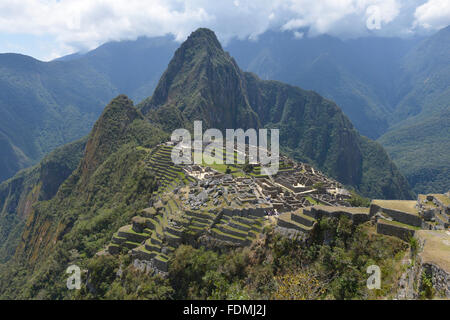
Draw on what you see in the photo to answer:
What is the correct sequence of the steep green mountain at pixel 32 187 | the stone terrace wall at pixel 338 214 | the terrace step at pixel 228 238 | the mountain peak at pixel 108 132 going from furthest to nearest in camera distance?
the steep green mountain at pixel 32 187 → the mountain peak at pixel 108 132 → the terrace step at pixel 228 238 → the stone terrace wall at pixel 338 214

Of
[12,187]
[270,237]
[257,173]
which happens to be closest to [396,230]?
[270,237]

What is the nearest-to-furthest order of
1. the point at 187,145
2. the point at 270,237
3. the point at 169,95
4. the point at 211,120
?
the point at 270,237 → the point at 187,145 → the point at 211,120 → the point at 169,95

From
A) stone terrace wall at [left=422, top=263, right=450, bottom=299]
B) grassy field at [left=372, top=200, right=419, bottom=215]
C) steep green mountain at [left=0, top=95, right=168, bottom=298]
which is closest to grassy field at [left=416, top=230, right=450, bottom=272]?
stone terrace wall at [left=422, top=263, right=450, bottom=299]

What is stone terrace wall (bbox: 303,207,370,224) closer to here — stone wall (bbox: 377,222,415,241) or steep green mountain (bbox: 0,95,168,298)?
stone wall (bbox: 377,222,415,241)

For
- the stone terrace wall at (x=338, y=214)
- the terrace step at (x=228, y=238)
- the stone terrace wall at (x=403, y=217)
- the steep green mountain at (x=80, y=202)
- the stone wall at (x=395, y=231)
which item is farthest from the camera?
the steep green mountain at (x=80, y=202)

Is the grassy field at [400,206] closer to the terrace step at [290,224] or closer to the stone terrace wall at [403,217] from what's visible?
the stone terrace wall at [403,217]

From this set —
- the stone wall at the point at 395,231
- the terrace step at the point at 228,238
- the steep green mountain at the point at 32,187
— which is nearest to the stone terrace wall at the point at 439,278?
the stone wall at the point at 395,231

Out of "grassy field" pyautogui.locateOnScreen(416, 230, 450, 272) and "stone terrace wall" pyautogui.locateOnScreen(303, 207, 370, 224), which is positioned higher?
"stone terrace wall" pyautogui.locateOnScreen(303, 207, 370, 224)

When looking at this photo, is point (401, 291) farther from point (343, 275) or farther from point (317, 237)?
point (317, 237)

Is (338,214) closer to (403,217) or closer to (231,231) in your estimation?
(403,217)

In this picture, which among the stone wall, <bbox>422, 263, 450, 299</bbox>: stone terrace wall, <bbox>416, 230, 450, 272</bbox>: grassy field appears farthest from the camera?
the stone wall

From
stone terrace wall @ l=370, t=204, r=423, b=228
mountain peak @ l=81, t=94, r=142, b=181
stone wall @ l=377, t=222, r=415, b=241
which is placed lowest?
stone wall @ l=377, t=222, r=415, b=241
